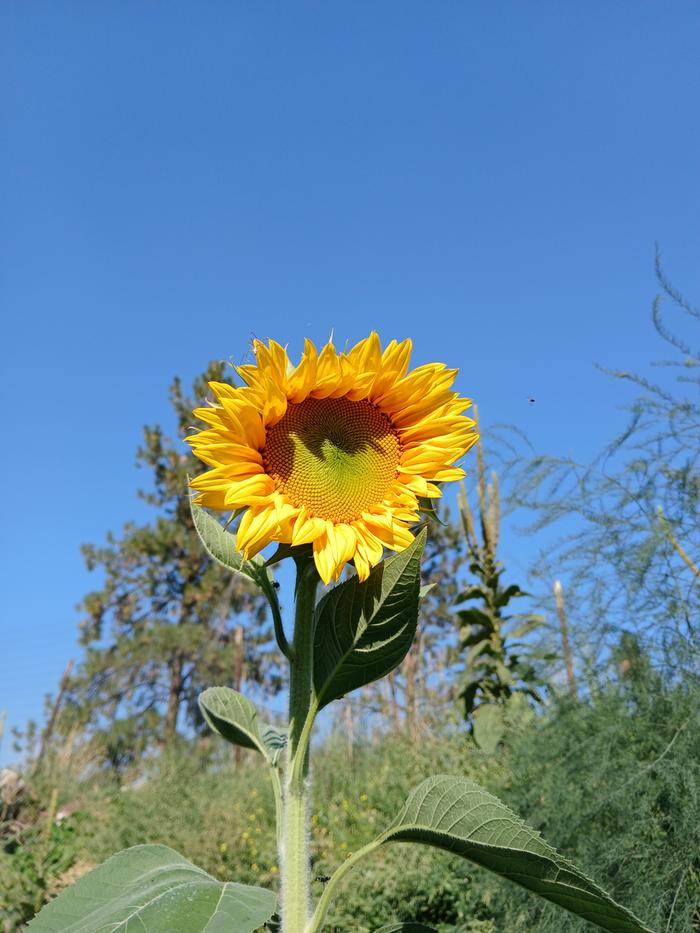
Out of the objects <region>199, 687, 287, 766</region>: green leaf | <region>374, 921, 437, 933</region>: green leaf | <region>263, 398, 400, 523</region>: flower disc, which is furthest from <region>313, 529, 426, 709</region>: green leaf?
<region>374, 921, 437, 933</region>: green leaf

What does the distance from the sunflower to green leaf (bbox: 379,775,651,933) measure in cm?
35

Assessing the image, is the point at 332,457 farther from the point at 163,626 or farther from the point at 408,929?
the point at 163,626

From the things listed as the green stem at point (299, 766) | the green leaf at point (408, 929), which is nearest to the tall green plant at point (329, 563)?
the green stem at point (299, 766)

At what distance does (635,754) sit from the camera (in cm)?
250

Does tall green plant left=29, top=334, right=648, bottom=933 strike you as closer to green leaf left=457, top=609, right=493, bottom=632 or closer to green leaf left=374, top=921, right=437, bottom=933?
green leaf left=374, top=921, right=437, bottom=933

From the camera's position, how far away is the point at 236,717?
137 cm

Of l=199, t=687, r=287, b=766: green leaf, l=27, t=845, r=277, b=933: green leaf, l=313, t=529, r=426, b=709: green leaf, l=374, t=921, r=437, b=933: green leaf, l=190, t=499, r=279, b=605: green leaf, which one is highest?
l=190, t=499, r=279, b=605: green leaf

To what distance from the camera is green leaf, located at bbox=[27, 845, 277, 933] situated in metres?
0.90

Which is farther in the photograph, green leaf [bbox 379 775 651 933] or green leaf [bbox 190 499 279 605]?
green leaf [bbox 190 499 279 605]

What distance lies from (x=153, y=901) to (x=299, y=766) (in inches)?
10.3

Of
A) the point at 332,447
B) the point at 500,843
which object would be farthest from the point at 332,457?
the point at 500,843

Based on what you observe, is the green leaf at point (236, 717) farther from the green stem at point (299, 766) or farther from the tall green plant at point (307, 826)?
the green stem at point (299, 766)

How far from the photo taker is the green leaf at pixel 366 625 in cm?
114

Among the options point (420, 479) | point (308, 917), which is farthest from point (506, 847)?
point (420, 479)
